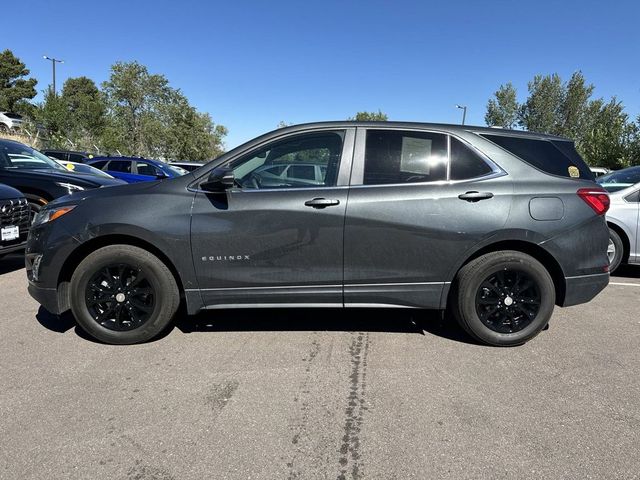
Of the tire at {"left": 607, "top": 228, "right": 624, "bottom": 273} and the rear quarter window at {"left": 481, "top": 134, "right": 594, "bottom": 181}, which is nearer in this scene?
the rear quarter window at {"left": 481, "top": 134, "right": 594, "bottom": 181}

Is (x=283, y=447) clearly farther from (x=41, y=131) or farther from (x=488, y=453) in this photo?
(x=41, y=131)

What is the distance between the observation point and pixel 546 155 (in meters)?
3.78

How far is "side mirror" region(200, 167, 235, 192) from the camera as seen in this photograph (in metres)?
3.43

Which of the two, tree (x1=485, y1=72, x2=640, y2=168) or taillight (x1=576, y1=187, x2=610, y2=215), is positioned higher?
tree (x1=485, y1=72, x2=640, y2=168)

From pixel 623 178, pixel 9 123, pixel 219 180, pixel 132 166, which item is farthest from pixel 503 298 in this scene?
pixel 9 123

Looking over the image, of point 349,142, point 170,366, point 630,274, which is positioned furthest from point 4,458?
point 630,274

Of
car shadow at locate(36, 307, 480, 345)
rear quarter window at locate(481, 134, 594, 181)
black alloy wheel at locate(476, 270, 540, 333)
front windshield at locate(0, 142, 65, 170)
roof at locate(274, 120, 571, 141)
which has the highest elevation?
roof at locate(274, 120, 571, 141)

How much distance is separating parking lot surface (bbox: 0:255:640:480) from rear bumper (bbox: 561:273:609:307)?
445 mm

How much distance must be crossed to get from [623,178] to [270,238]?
6.14 metres

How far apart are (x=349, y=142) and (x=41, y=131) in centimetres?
3355

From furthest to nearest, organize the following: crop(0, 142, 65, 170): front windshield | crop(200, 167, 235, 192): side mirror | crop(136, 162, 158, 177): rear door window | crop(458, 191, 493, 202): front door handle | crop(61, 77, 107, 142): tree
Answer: crop(61, 77, 107, 142): tree → crop(136, 162, 158, 177): rear door window → crop(0, 142, 65, 170): front windshield → crop(458, 191, 493, 202): front door handle → crop(200, 167, 235, 192): side mirror

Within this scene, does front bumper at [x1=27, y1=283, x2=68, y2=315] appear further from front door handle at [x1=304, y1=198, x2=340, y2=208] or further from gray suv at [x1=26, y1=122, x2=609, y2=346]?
front door handle at [x1=304, y1=198, x2=340, y2=208]

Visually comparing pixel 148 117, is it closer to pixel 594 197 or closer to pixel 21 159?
pixel 21 159

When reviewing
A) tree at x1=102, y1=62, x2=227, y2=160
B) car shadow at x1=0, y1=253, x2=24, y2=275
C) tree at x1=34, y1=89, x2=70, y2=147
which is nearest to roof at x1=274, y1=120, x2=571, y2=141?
car shadow at x1=0, y1=253, x2=24, y2=275
